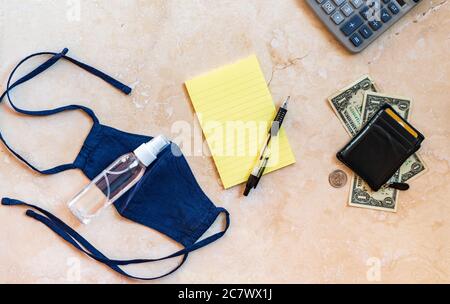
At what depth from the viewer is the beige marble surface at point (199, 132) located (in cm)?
71

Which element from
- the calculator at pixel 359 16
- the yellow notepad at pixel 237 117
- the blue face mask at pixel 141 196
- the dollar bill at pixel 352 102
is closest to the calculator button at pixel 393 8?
the calculator at pixel 359 16

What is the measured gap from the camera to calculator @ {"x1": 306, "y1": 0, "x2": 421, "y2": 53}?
0.70 meters

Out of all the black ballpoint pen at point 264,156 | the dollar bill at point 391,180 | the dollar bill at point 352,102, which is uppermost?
the black ballpoint pen at point 264,156

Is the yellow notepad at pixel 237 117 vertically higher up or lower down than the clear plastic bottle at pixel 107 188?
lower down

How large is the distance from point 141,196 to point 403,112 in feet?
1.39

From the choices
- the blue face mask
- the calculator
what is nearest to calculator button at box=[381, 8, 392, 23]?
Answer: the calculator

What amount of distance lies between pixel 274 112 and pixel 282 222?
0.17 metres

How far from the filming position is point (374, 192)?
0.72 m

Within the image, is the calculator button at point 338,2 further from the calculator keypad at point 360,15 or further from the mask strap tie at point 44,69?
the mask strap tie at point 44,69

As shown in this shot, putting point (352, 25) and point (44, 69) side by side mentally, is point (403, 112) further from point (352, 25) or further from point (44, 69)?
point (44, 69)

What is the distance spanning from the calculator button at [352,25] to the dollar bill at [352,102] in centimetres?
7

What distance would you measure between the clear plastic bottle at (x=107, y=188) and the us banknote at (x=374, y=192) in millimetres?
329

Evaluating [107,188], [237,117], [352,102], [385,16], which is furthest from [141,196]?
[385,16]
